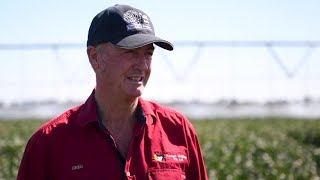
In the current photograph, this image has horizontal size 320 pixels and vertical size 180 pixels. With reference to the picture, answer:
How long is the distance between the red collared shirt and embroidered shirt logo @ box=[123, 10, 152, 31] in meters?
0.40

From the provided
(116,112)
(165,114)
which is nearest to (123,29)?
(116,112)

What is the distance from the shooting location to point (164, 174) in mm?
3105

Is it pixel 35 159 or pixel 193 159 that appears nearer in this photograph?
pixel 35 159

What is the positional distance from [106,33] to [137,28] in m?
0.15

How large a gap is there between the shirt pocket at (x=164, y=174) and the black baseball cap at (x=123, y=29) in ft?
1.93

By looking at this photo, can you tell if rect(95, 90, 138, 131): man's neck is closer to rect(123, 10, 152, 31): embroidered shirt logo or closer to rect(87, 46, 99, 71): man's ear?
rect(87, 46, 99, 71): man's ear

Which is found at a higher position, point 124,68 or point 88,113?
point 124,68

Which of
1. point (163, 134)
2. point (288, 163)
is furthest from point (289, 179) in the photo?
point (163, 134)

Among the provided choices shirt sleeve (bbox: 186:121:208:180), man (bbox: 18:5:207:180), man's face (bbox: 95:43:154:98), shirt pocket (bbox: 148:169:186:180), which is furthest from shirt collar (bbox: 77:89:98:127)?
shirt sleeve (bbox: 186:121:208:180)

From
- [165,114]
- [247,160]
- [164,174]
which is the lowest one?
[247,160]

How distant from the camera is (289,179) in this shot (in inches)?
296

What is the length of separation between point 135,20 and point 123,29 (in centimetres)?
8

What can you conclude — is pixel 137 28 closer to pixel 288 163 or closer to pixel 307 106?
pixel 288 163

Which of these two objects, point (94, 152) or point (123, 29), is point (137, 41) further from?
point (94, 152)
